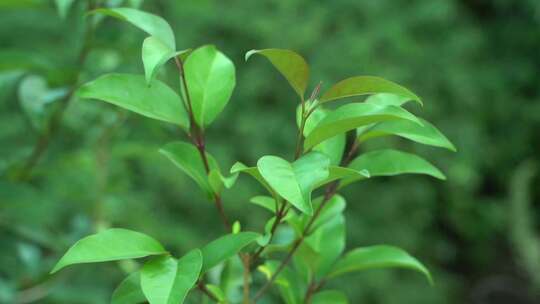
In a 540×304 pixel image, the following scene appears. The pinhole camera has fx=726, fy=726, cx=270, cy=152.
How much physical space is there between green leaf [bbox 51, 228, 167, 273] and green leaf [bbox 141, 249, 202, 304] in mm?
10

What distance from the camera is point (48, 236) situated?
1.01 m

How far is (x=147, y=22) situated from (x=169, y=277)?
180mm

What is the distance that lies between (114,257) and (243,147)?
5.62 feet

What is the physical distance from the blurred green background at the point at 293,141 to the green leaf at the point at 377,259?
415 mm

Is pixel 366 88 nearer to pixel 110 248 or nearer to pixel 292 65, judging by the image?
pixel 292 65

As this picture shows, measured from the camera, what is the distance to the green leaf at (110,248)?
426 millimetres

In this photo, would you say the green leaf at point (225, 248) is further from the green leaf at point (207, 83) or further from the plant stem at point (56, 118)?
the plant stem at point (56, 118)

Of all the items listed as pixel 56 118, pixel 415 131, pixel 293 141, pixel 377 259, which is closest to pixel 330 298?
pixel 377 259

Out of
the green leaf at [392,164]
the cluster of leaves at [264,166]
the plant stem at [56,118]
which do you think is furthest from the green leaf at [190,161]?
the plant stem at [56,118]

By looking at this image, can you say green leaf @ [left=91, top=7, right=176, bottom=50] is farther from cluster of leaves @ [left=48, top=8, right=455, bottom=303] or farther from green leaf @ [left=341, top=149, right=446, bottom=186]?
green leaf @ [left=341, top=149, right=446, bottom=186]

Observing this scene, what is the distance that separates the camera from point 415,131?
0.50 metres

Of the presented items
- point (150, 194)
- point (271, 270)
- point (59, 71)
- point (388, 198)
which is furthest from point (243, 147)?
point (271, 270)

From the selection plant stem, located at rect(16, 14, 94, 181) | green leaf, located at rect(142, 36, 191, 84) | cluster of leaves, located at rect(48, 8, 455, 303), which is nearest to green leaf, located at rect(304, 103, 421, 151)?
cluster of leaves, located at rect(48, 8, 455, 303)

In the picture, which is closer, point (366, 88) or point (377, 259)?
point (366, 88)
